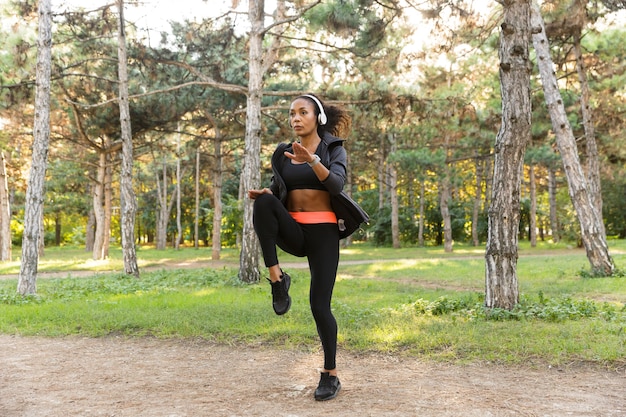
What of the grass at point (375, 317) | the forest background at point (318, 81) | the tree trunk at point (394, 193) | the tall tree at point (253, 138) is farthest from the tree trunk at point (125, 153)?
the tree trunk at point (394, 193)

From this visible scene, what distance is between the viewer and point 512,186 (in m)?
6.94

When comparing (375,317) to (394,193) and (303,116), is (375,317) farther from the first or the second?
Answer: (394,193)

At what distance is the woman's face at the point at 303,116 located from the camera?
155 inches

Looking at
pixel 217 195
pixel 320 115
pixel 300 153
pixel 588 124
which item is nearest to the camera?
pixel 300 153

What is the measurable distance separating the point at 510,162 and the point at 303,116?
13.2ft

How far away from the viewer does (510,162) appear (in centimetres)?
696

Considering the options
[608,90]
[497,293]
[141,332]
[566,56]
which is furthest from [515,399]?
[608,90]

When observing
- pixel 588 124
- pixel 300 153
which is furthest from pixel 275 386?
pixel 588 124

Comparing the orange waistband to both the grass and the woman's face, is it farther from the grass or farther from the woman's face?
the grass

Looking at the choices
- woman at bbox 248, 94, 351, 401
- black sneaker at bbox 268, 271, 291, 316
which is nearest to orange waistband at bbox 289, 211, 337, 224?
woman at bbox 248, 94, 351, 401

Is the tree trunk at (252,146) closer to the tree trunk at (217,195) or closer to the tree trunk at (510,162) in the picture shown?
the tree trunk at (510,162)

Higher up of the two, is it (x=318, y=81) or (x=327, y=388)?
(x=318, y=81)

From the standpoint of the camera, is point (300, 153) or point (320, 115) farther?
point (320, 115)

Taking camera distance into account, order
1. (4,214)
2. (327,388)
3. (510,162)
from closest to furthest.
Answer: (327,388) < (510,162) < (4,214)
